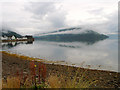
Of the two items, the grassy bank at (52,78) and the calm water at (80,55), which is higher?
the grassy bank at (52,78)

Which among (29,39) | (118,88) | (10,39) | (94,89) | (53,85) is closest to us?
(53,85)

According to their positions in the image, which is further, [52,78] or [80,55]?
[80,55]

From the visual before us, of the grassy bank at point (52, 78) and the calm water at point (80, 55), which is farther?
the calm water at point (80, 55)

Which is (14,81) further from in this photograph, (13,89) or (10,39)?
(10,39)

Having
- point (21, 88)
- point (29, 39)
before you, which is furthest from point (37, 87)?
point (29, 39)

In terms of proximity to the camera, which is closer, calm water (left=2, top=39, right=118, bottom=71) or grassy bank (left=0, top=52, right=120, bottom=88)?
grassy bank (left=0, top=52, right=120, bottom=88)

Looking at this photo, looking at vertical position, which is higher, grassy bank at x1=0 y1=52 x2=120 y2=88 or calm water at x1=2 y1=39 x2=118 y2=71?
grassy bank at x1=0 y1=52 x2=120 y2=88

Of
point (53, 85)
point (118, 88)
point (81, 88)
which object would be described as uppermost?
point (53, 85)

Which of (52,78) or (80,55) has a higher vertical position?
(52,78)

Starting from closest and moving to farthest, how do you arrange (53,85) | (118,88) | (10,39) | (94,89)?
(53,85), (94,89), (118,88), (10,39)

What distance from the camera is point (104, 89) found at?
5688 mm

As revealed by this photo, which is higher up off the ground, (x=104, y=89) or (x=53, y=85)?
(x=53, y=85)

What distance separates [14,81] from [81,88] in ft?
8.82

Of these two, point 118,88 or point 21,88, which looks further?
point 118,88
